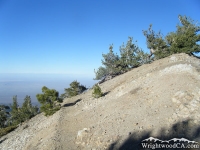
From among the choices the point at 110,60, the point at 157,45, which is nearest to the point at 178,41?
the point at 157,45

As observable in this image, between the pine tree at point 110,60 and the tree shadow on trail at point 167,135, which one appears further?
the pine tree at point 110,60

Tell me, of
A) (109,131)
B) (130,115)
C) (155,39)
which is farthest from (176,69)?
(155,39)

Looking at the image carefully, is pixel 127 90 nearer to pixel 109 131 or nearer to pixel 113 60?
pixel 109 131

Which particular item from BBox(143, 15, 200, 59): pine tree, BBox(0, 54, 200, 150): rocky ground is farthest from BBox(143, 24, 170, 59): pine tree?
BBox(0, 54, 200, 150): rocky ground

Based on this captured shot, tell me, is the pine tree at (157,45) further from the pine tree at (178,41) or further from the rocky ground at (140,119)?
the rocky ground at (140,119)

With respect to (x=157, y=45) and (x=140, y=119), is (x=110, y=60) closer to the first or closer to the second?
(x=157, y=45)

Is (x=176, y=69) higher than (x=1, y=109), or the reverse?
(x=176, y=69)

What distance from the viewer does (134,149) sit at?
30.9 ft

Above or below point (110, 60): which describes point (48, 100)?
below

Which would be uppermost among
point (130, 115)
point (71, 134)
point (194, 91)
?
point (194, 91)

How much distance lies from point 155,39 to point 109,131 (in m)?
33.8

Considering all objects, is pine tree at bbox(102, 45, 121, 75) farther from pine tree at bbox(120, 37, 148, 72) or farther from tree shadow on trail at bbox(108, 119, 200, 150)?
tree shadow on trail at bbox(108, 119, 200, 150)

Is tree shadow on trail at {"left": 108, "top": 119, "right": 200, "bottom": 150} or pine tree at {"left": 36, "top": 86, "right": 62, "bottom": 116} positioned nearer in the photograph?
tree shadow on trail at {"left": 108, "top": 119, "right": 200, "bottom": 150}

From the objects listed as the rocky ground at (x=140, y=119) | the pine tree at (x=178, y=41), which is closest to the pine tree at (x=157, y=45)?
the pine tree at (x=178, y=41)
